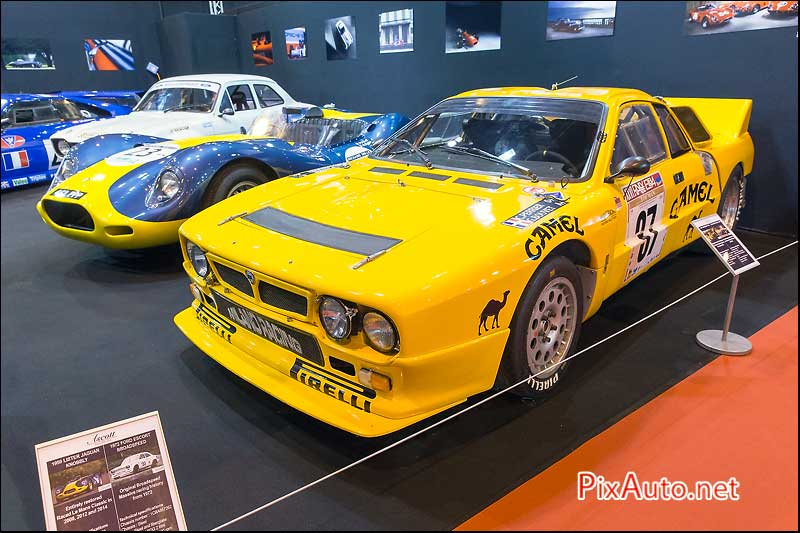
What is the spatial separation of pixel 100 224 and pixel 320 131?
8.07 feet

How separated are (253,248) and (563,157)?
1.60 m

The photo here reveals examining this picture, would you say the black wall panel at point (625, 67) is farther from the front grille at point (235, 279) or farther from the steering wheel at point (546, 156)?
the front grille at point (235, 279)

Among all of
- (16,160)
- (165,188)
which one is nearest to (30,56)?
(165,188)

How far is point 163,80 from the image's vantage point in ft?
21.3

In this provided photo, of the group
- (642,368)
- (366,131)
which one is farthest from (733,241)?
(366,131)

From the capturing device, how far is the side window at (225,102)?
6.18 m

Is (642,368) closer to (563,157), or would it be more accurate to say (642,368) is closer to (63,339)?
(563,157)

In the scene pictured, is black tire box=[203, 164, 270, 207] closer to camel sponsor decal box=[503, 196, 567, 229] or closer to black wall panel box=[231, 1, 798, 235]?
black wall panel box=[231, 1, 798, 235]

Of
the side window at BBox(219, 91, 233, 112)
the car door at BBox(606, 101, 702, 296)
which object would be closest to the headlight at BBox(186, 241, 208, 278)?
the car door at BBox(606, 101, 702, 296)

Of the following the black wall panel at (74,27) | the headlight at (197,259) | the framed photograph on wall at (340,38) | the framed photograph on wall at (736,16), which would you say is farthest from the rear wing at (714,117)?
the framed photograph on wall at (340,38)

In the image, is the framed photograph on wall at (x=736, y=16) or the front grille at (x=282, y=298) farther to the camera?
the framed photograph on wall at (x=736, y=16)

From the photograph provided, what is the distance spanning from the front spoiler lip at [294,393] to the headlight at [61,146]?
552 cm

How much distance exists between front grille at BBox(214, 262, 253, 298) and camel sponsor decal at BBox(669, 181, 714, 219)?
2.38m

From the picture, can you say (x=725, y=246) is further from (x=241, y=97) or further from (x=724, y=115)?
(x=241, y=97)
